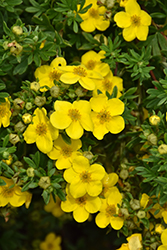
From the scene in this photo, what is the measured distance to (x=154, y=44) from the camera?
2.18 m

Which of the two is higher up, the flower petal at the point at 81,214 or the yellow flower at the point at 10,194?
the yellow flower at the point at 10,194

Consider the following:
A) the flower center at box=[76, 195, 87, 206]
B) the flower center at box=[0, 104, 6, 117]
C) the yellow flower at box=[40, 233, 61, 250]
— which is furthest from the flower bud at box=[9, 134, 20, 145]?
the yellow flower at box=[40, 233, 61, 250]

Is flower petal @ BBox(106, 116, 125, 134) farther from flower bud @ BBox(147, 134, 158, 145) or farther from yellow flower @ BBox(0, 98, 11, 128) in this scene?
yellow flower @ BBox(0, 98, 11, 128)

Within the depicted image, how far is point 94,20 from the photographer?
213 cm

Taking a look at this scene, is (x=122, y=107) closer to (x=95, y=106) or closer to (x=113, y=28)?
(x=95, y=106)

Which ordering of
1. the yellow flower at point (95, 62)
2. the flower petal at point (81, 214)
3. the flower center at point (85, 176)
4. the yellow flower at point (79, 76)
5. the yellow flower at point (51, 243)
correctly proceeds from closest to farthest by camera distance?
1. the yellow flower at point (79, 76)
2. the flower center at point (85, 176)
3. the flower petal at point (81, 214)
4. the yellow flower at point (95, 62)
5. the yellow flower at point (51, 243)

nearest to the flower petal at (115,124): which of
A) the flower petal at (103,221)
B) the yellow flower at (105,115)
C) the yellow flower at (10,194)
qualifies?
the yellow flower at (105,115)

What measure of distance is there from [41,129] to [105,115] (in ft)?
1.14

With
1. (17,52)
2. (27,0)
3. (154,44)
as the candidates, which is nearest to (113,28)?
(154,44)

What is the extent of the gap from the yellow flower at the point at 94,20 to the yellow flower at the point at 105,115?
48 centimetres

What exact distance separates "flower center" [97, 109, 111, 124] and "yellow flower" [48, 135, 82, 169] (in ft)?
0.55

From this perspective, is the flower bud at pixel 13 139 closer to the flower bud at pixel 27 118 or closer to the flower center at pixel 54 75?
the flower bud at pixel 27 118

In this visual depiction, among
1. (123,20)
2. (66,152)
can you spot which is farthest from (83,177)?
(123,20)

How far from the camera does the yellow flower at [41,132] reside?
5.91 feet
